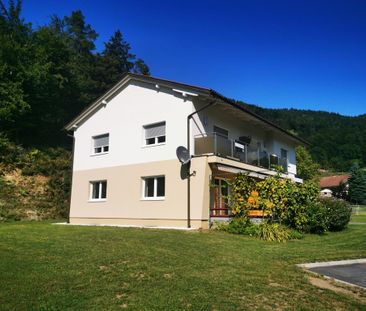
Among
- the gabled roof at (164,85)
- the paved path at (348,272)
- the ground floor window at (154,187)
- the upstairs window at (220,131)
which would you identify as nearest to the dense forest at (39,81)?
the gabled roof at (164,85)

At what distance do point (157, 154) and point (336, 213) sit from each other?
33.9ft

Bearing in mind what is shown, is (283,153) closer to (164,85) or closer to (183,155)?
(164,85)

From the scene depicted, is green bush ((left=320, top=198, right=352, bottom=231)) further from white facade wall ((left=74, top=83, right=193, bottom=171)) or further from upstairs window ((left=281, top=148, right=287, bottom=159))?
upstairs window ((left=281, top=148, right=287, bottom=159))

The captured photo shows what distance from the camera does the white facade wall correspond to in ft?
65.0

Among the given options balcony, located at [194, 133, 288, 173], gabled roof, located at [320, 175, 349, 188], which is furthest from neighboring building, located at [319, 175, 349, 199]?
balcony, located at [194, 133, 288, 173]

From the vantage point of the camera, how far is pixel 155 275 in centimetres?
786

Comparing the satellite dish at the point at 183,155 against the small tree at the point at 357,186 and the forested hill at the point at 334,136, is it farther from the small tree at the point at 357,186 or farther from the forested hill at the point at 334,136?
A: the forested hill at the point at 334,136

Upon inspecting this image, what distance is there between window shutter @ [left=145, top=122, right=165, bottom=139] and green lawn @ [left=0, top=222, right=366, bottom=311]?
9163 mm

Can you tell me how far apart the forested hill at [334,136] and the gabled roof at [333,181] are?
654cm

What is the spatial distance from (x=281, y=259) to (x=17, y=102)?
29747mm

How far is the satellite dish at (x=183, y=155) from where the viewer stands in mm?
18234

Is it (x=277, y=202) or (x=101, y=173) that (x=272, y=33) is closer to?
(x=277, y=202)

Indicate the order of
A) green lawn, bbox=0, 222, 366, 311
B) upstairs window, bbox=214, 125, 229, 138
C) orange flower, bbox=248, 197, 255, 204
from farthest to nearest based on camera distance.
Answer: upstairs window, bbox=214, 125, 229, 138
orange flower, bbox=248, 197, 255, 204
green lawn, bbox=0, 222, 366, 311

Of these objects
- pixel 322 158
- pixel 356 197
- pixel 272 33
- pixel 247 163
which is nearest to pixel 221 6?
pixel 272 33
